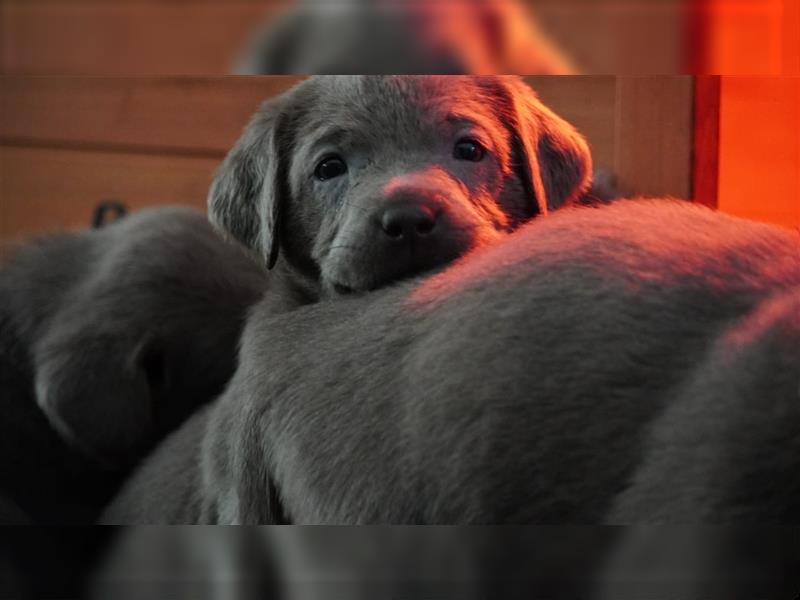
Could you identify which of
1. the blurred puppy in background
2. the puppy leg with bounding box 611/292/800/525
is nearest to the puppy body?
the puppy leg with bounding box 611/292/800/525

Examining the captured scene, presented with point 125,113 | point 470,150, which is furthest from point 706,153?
point 125,113

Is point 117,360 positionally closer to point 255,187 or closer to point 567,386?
point 255,187

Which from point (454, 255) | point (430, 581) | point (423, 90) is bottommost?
point (430, 581)

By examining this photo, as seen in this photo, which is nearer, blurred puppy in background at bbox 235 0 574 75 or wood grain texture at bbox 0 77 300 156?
blurred puppy in background at bbox 235 0 574 75

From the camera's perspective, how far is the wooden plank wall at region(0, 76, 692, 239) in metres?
0.77

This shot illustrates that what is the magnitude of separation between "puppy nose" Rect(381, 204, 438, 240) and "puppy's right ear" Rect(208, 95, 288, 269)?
10 centimetres

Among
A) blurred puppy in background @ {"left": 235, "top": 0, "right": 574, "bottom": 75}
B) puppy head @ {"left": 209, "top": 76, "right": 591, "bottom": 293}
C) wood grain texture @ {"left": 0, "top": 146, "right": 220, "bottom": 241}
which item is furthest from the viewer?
wood grain texture @ {"left": 0, "top": 146, "right": 220, "bottom": 241}

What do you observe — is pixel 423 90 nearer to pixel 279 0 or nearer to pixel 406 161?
pixel 406 161

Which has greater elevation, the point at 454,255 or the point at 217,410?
the point at 454,255

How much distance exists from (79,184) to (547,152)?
0.36 meters

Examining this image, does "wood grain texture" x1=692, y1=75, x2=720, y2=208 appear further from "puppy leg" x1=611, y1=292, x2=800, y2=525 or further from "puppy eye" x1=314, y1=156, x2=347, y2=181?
"puppy eye" x1=314, y1=156, x2=347, y2=181

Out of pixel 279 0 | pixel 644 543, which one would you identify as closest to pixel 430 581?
pixel 644 543

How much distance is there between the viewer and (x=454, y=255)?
0.74 m

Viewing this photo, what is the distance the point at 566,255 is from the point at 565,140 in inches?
4.3
